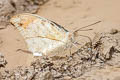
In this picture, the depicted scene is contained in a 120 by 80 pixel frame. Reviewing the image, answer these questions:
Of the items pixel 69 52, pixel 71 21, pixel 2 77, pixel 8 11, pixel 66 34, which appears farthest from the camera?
pixel 8 11

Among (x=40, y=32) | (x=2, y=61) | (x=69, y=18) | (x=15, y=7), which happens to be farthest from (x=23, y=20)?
(x=15, y=7)

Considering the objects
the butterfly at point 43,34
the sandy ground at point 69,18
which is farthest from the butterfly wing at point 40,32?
the sandy ground at point 69,18

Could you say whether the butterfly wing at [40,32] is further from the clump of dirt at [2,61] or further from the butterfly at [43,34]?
the clump of dirt at [2,61]

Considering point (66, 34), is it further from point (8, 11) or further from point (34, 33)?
point (8, 11)

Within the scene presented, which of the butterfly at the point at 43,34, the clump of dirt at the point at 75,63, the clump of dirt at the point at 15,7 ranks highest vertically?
the clump of dirt at the point at 15,7

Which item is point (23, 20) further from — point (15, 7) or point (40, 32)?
point (15, 7)

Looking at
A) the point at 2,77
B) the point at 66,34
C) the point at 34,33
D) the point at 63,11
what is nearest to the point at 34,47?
the point at 34,33
